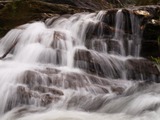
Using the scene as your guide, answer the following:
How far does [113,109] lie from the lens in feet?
24.1

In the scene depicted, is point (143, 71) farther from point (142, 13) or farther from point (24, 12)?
point (24, 12)

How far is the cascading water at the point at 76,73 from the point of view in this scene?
7.29 m

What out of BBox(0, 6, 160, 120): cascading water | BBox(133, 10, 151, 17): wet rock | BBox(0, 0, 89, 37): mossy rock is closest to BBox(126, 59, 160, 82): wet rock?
BBox(0, 6, 160, 120): cascading water

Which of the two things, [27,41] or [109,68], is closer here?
[109,68]

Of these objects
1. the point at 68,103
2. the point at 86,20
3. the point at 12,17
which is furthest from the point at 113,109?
the point at 12,17

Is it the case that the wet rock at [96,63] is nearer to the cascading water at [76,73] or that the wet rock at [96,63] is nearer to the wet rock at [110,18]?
the cascading water at [76,73]

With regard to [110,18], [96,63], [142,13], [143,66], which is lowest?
[143,66]

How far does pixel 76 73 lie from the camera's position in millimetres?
9031

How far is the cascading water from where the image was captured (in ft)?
23.9

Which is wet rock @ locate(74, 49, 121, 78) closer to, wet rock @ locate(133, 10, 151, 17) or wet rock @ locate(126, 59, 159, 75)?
wet rock @ locate(126, 59, 159, 75)

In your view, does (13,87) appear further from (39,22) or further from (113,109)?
(39,22)

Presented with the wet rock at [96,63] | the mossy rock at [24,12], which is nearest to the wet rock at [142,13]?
the wet rock at [96,63]

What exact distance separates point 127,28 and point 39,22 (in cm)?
328

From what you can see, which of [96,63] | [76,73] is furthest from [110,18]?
[76,73]
